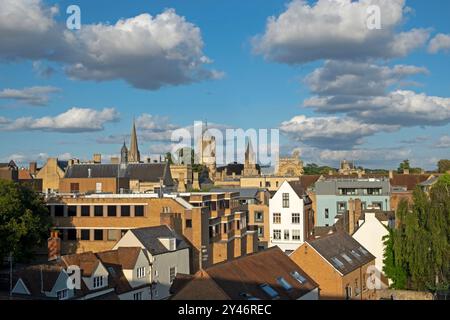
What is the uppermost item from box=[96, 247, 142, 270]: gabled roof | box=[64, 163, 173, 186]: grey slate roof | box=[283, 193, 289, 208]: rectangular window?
box=[64, 163, 173, 186]: grey slate roof

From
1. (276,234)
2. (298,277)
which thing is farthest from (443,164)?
(298,277)

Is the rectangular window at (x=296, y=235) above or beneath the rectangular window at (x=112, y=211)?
beneath

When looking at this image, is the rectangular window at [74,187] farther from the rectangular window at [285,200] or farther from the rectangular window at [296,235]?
the rectangular window at [296,235]

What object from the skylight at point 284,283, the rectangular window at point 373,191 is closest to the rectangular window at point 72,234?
the skylight at point 284,283

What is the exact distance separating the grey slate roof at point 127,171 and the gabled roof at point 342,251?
45153mm

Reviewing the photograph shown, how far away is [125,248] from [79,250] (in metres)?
18.2

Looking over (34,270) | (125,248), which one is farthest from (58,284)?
(125,248)

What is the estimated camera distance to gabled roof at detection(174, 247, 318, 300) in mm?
26172

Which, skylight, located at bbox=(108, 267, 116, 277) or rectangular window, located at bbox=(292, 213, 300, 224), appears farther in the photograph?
rectangular window, located at bbox=(292, 213, 300, 224)

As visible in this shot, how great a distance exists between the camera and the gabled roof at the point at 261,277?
1030 inches

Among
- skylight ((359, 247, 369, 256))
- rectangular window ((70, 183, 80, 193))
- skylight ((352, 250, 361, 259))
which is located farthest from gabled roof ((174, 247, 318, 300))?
rectangular window ((70, 183, 80, 193))

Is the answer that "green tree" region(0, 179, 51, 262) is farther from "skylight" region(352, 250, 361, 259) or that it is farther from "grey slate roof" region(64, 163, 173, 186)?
"grey slate roof" region(64, 163, 173, 186)
